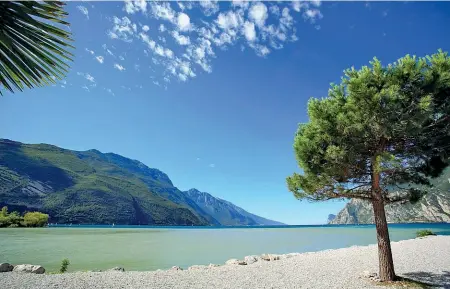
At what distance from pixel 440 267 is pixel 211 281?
12368 mm

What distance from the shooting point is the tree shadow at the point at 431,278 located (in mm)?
11312

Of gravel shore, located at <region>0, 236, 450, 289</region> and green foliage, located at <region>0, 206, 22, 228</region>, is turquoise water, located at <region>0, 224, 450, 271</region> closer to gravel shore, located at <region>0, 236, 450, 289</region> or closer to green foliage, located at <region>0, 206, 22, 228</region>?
gravel shore, located at <region>0, 236, 450, 289</region>

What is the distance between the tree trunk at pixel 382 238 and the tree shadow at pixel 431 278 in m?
1.18

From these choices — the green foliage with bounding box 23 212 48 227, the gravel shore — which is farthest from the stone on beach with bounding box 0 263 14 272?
the green foliage with bounding box 23 212 48 227

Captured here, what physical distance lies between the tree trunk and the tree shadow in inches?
46.3

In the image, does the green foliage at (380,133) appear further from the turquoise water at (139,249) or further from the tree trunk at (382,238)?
the turquoise water at (139,249)

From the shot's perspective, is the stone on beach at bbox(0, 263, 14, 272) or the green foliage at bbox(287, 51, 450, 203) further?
the stone on beach at bbox(0, 263, 14, 272)

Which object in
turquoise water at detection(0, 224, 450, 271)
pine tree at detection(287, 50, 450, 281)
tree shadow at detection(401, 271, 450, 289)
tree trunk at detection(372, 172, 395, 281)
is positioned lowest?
turquoise water at detection(0, 224, 450, 271)

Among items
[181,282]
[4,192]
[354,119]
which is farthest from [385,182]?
[4,192]

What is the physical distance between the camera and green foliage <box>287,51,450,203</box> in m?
9.88

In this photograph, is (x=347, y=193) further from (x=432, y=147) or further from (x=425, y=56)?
(x=425, y=56)

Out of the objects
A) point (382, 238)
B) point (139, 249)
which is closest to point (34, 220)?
point (139, 249)

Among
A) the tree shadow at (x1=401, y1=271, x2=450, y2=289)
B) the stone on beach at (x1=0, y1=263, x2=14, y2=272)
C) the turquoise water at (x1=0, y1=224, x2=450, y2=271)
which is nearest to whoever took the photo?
the tree shadow at (x1=401, y1=271, x2=450, y2=289)

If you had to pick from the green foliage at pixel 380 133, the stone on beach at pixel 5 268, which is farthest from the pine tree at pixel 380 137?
the stone on beach at pixel 5 268
